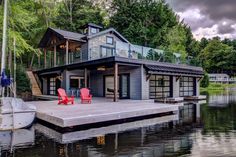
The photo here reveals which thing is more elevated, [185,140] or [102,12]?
[102,12]

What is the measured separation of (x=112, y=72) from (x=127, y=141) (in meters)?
12.1

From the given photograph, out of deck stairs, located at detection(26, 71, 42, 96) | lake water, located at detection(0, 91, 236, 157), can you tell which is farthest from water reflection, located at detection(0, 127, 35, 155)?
deck stairs, located at detection(26, 71, 42, 96)

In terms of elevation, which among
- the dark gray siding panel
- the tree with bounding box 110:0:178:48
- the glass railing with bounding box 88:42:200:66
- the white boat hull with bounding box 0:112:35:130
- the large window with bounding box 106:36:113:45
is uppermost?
the tree with bounding box 110:0:178:48

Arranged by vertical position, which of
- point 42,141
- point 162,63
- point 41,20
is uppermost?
point 41,20

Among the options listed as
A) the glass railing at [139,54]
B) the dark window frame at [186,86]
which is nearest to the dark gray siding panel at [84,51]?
the glass railing at [139,54]

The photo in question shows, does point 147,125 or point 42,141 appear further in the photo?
point 147,125

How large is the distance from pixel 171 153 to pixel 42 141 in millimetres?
3722

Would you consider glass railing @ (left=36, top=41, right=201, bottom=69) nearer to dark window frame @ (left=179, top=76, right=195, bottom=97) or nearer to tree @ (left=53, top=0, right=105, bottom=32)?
dark window frame @ (left=179, top=76, right=195, bottom=97)

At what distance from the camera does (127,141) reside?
6922 millimetres

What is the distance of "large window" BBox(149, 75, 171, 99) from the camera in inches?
732

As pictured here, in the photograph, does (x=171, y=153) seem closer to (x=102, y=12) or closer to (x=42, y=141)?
(x=42, y=141)

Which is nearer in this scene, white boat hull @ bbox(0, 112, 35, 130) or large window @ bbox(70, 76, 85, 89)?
white boat hull @ bbox(0, 112, 35, 130)

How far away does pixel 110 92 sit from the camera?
19344mm

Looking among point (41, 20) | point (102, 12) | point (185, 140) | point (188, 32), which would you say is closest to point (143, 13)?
point (102, 12)
